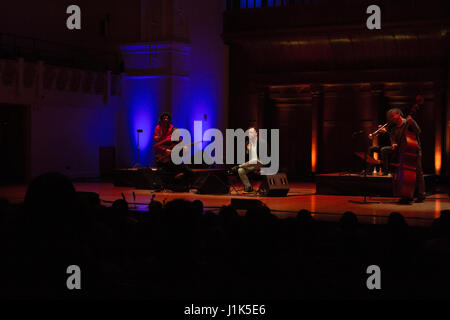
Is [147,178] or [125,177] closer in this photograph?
[147,178]

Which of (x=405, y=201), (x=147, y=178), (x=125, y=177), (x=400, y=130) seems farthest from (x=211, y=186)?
(x=400, y=130)

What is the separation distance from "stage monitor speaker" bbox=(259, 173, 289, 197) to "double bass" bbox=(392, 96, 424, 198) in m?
2.22

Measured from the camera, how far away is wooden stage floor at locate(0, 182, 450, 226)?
841 centimetres

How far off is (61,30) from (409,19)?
358 inches

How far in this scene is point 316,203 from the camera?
1046cm

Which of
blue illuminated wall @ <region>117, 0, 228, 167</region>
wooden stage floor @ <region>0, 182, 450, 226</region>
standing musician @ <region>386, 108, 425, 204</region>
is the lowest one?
wooden stage floor @ <region>0, 182, 450, 226</region>

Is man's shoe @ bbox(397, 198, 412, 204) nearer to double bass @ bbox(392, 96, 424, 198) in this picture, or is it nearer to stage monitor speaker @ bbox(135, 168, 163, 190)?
double bass @ bbox(392, 96, 424, 198)

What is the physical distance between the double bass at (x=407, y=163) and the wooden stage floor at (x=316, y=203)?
0.28m

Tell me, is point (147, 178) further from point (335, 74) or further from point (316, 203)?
point (335, 74)

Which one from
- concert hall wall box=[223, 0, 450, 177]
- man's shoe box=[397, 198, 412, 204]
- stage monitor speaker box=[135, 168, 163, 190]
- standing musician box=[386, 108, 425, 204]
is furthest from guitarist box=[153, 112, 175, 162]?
man's shoe box=[397, 198, 412, 204]

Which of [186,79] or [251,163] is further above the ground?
[186,79]

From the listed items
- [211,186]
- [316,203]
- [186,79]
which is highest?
[186,79]

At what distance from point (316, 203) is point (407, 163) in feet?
5.39

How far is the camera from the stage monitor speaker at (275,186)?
1186cm
